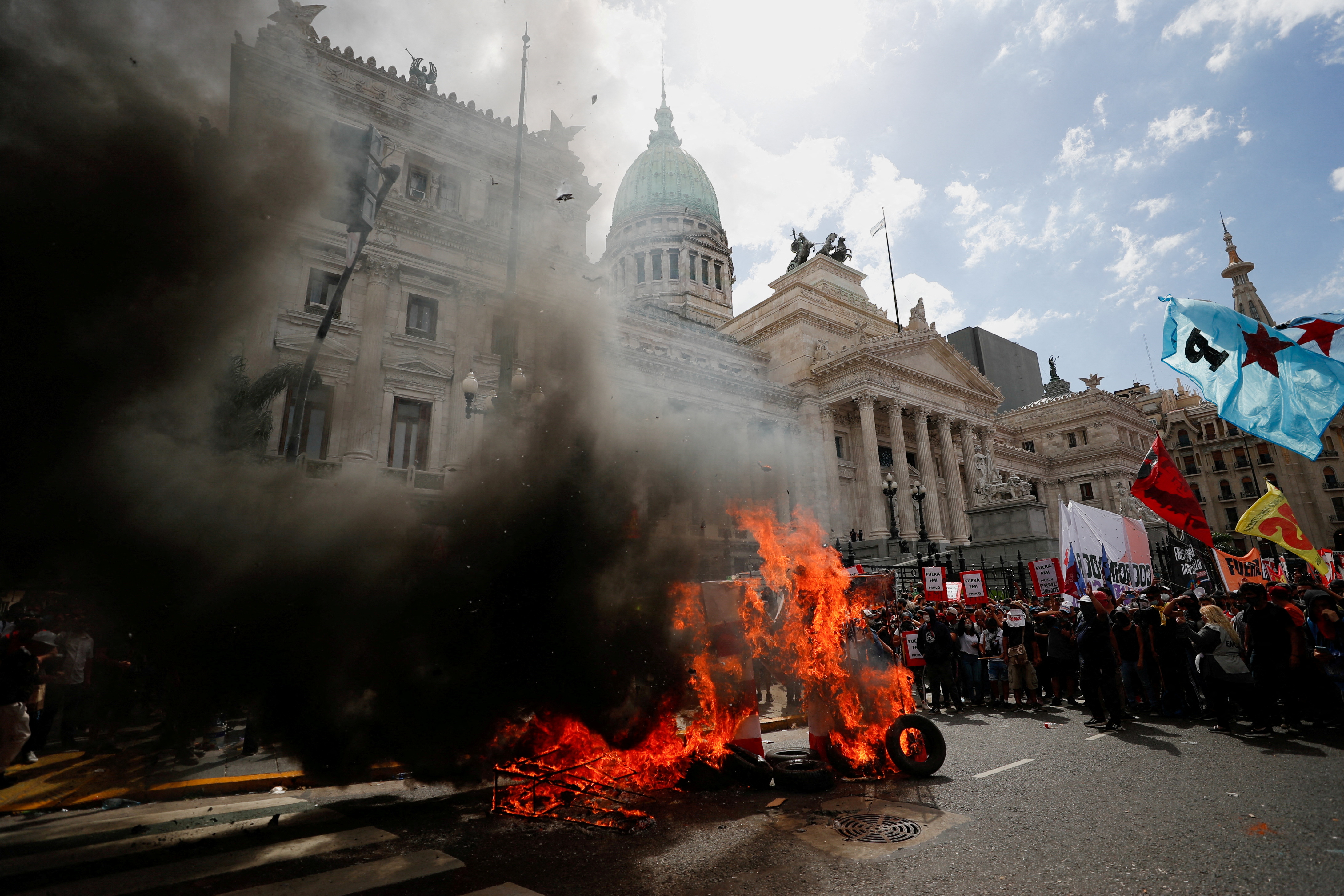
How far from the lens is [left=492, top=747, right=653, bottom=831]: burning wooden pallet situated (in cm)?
530

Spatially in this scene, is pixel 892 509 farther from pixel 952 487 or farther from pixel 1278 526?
pixel 1278 526

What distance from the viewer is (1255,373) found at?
28.3 feet

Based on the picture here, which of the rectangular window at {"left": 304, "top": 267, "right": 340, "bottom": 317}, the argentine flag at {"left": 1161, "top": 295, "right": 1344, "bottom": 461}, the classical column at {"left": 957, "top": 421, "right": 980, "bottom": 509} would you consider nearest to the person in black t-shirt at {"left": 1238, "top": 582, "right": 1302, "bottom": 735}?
the argentine flag at {"left": 1161, "top": 295, "right": 1344, "bottom": 461}

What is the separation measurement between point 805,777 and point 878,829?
118cm

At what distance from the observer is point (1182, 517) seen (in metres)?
13.5

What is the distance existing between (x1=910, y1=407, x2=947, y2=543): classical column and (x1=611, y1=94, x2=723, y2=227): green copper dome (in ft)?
104

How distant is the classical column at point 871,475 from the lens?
32.7 m

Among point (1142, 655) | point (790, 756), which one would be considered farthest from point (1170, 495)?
point (790, 756)

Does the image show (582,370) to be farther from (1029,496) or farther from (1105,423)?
(1105,423)

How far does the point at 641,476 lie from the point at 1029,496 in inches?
896

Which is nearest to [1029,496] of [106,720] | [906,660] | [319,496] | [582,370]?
[906,660]

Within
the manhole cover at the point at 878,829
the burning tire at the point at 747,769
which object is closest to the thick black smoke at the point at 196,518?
the burning tire at the point at 747,769

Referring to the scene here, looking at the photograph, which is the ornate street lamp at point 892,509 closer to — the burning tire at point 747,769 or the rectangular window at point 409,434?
the rectangular window at point 409,434

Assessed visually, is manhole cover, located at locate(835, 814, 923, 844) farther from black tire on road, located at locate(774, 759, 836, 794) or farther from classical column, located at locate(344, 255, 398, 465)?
classical column, located at locate(344, 255, 398, 465)
